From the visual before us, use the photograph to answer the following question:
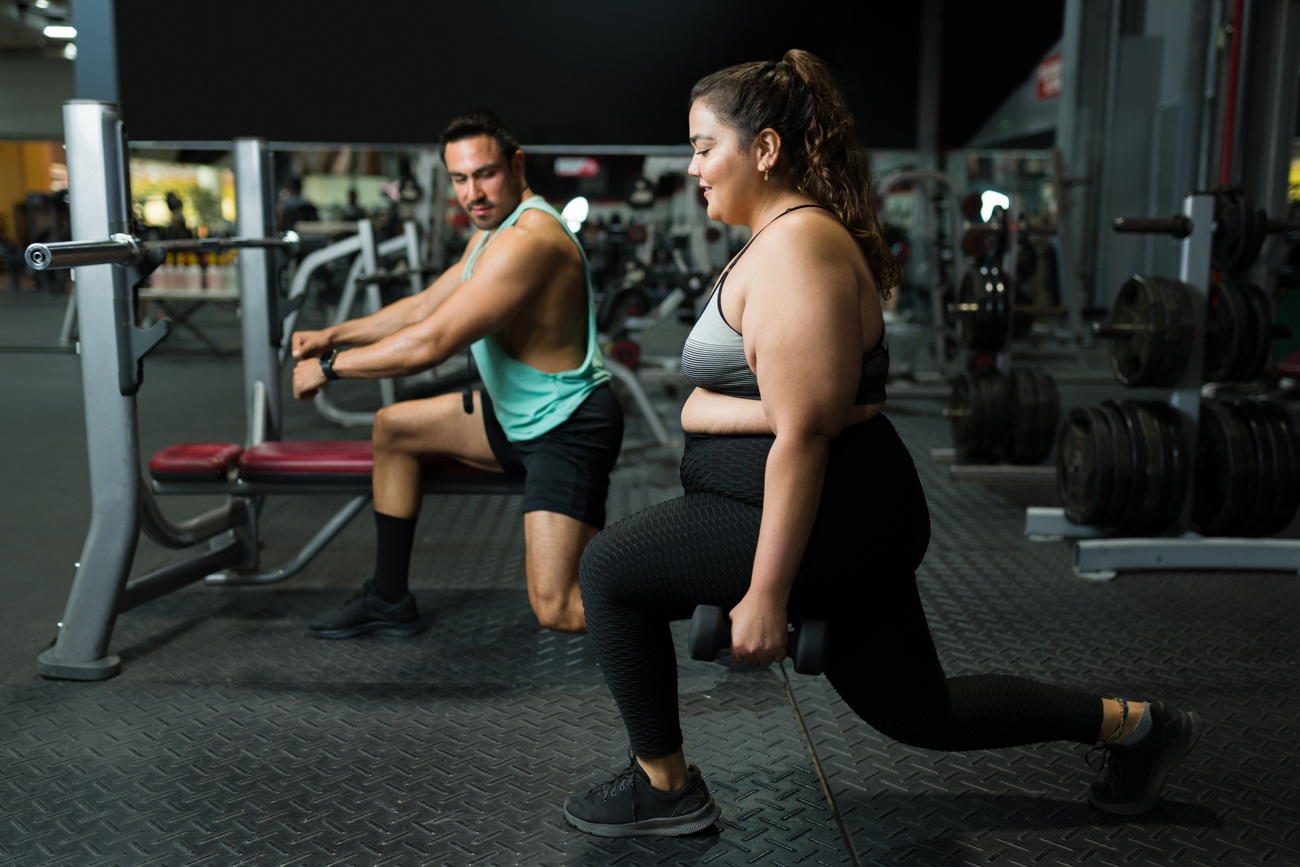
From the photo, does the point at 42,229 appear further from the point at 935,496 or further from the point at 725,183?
the point at 725,183

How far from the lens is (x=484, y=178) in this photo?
2225 mm

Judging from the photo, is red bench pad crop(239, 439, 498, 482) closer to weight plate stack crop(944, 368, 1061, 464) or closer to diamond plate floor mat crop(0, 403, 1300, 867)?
diamond plate floor mat crop(0, 403, 1300, 867)

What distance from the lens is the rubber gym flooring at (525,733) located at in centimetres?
158

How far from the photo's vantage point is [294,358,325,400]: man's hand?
2098mm

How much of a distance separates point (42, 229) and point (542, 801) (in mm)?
16234

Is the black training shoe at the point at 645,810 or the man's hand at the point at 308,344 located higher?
the man's hand at the point at 308,344

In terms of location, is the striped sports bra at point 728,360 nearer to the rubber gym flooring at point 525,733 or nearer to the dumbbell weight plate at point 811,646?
the dumbbell weight plate at point 811,646

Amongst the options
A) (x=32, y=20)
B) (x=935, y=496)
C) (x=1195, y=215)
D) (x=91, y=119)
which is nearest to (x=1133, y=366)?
(x=1195, y=215)

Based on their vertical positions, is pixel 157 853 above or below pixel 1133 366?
below

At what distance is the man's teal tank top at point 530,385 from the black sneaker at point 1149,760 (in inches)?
47.3

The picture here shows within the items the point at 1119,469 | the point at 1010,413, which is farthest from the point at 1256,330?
the point at 1010,413

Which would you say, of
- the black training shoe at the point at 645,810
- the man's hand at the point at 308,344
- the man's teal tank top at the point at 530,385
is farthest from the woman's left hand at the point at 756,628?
the man's hand at the point at 308,344

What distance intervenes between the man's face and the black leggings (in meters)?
1.03

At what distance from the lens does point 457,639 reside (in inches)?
95.0
